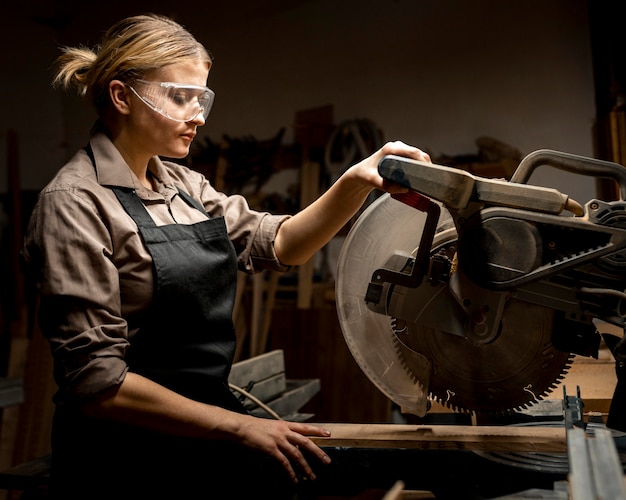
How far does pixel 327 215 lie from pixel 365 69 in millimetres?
2759

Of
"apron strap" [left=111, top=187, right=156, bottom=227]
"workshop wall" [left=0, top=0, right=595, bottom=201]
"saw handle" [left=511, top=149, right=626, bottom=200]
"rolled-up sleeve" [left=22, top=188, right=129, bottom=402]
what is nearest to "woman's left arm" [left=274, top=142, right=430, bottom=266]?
"saw handle" [left=511, top=149, right=626, bottom=200]

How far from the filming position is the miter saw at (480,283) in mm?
1297

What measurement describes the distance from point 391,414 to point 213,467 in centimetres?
253

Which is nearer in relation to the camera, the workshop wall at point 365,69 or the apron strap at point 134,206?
the apron strap at point 134,206

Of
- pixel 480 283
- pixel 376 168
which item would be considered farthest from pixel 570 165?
pixel 376 168

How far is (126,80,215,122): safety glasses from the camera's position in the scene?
4.86 ft

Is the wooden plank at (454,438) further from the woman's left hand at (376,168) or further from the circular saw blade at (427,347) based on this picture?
the woman's left hand at (376,168)

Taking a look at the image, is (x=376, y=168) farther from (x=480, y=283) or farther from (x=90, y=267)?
(x=90, y=267)

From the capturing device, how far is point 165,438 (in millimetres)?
1372

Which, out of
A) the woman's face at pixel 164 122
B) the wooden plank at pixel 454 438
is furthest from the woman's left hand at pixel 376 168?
the wooden plank at pixel 454 438

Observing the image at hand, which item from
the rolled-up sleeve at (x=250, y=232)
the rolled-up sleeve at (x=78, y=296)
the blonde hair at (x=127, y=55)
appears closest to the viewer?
the rolled-up sleeve at (x=78, y=296)

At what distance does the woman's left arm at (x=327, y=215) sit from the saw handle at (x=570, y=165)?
1.03 ft

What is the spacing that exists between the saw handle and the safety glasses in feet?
→ 2.35

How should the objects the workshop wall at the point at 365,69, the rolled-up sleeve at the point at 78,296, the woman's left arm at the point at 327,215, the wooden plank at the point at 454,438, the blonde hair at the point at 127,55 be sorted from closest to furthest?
the rolled-up sleeve at the point at 78,296
the wooden plank at the point at 454,438
the blonde hair at the point at 127,55
the woman's left arm at the point at 327,215
the workshop wall at the point at 365,69
